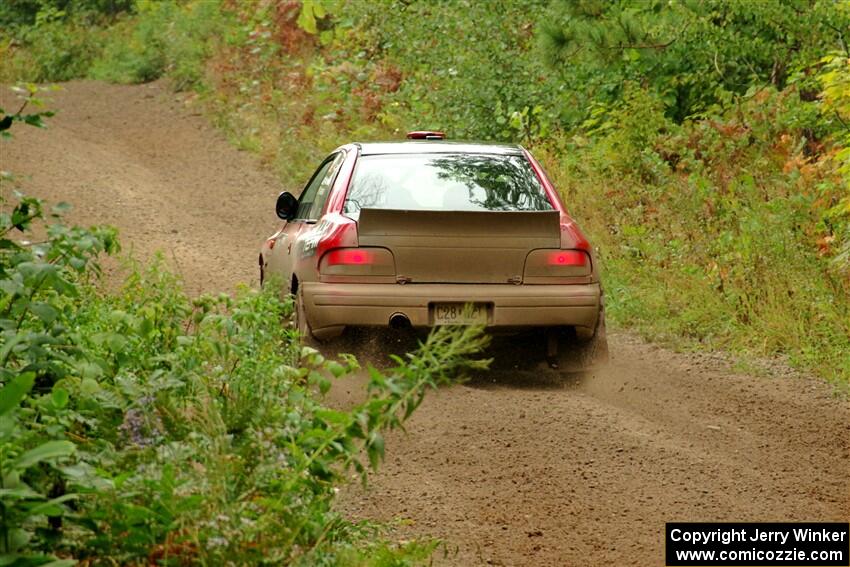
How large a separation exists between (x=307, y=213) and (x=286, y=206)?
169 mm

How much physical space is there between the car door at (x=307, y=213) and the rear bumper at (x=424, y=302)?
2.15 feet

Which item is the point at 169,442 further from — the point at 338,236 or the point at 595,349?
the point at 595,349

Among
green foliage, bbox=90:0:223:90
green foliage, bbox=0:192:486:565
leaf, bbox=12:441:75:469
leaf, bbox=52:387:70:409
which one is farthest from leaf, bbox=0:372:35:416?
green foliage, bbox=90:0:223:90

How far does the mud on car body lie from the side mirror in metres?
0.85

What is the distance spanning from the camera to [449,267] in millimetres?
8688

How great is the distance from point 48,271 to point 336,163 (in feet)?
15.8

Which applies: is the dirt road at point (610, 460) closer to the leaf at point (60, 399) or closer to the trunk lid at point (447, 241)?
the trunk lid at point (447, 241)

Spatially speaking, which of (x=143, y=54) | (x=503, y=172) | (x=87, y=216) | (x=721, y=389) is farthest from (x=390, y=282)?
(x=143, y=54)

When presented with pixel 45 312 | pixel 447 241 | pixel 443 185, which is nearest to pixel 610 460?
pixel 447 241

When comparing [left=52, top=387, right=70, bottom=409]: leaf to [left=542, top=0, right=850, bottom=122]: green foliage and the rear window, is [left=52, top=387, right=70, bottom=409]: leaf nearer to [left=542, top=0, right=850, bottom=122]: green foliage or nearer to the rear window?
the rear window

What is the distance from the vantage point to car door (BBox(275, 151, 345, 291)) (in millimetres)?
9612

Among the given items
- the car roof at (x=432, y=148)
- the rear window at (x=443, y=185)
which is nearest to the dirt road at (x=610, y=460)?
the rear window at (x=443, y=185)

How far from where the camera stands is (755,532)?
601 centimetres

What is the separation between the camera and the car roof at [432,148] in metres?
9.66
